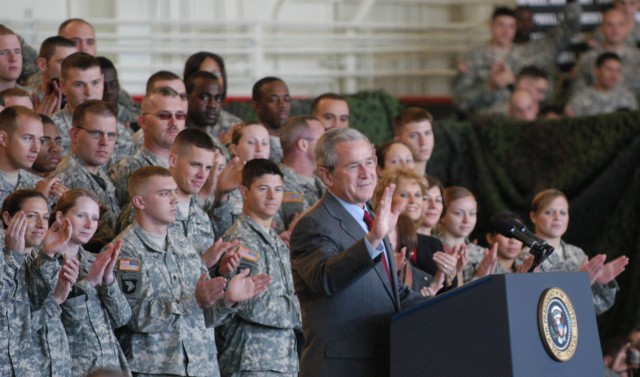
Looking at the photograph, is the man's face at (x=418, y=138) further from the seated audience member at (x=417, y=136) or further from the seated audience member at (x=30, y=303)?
the seated audience member at (x=30, y=303)

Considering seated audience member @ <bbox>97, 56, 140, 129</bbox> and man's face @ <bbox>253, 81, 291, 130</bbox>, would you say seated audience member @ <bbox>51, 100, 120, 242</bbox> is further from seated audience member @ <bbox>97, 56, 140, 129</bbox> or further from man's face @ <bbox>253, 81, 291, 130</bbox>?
man's face @ <bbox>253, 81, 291, 130</bbox>

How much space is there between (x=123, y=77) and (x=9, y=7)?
3.27ft

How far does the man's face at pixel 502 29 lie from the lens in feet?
34.8

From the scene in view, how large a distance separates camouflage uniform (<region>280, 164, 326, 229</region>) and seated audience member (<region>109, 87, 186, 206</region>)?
26.9 inches

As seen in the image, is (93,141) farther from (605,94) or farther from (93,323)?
(605,94)

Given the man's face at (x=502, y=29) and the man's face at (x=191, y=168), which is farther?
the man's face at (x=502, y=29)

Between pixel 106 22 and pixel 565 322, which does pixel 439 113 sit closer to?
pixel 106 22

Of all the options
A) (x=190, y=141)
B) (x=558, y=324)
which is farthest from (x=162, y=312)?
(x=558, y=324)

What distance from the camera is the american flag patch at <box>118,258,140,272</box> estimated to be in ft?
18.6

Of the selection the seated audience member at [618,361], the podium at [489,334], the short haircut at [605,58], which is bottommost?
the podium at [489,334]

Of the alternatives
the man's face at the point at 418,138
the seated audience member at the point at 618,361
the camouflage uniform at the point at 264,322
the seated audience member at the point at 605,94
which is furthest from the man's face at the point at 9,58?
the seated audience member at the point at 605,94

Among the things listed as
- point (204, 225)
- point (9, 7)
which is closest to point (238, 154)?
point (204, 225)

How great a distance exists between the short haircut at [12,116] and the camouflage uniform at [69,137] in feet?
2.27

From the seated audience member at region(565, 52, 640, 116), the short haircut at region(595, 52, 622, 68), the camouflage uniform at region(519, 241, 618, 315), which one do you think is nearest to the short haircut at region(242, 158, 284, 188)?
the camouflage uniform at region(519, 241, 618, 315)
